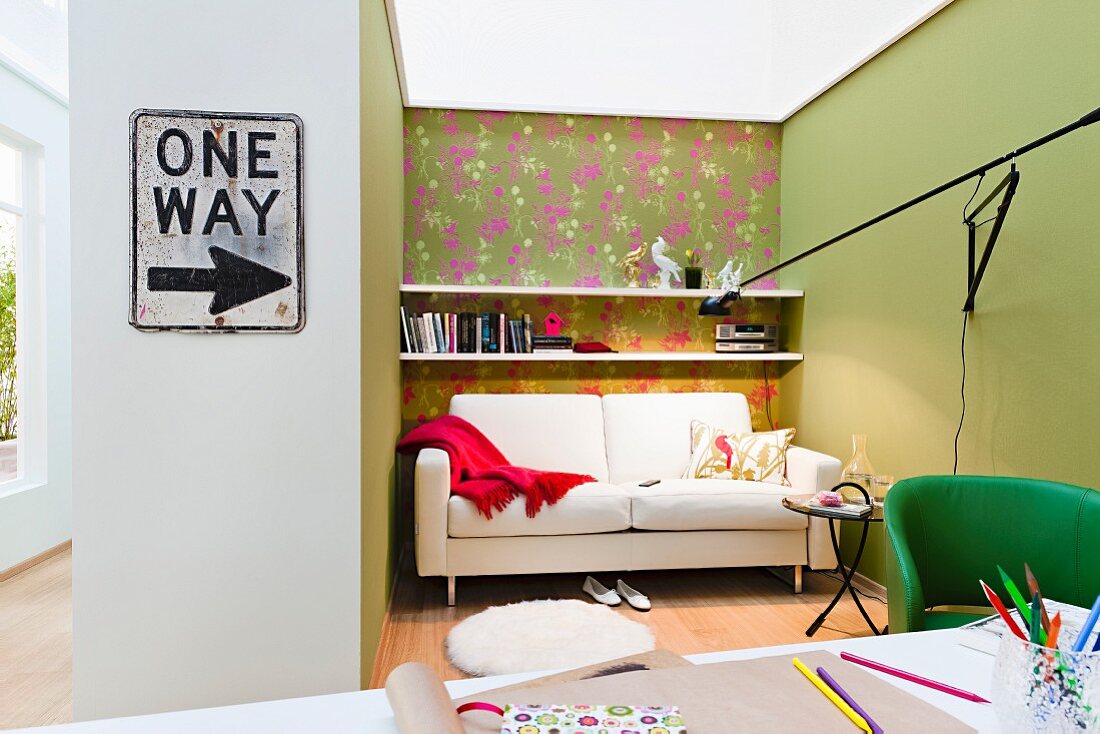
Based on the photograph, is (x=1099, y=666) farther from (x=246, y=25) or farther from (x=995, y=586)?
(x=246, y=25)

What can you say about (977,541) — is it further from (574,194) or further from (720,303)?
(574,194)

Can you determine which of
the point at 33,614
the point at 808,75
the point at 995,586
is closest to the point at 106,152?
the point at 33,614

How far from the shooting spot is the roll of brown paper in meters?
0.61

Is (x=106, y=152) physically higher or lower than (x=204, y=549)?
higher

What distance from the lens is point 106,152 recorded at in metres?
1.90

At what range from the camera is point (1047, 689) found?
63 centimetres

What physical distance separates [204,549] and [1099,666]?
197 centimetres

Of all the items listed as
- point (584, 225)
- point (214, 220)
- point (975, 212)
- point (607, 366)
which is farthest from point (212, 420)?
point (584, 225)

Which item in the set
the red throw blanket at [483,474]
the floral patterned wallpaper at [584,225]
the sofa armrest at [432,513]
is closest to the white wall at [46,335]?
the floral patterned wallpaper at [584,225]

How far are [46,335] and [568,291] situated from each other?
9.40 feet

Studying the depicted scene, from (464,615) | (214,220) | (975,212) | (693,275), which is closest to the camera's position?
(214,220)

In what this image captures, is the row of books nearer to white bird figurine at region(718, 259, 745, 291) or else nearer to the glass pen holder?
white bird figurine at region(718, 259, 745, 291)

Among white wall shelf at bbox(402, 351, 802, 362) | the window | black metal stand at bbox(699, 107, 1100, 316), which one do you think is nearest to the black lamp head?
black metal stand at bbox(699, 107, 1100, 316)

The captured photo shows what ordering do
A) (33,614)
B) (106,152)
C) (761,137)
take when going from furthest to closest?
(761,137), (33,614), (106,152)
